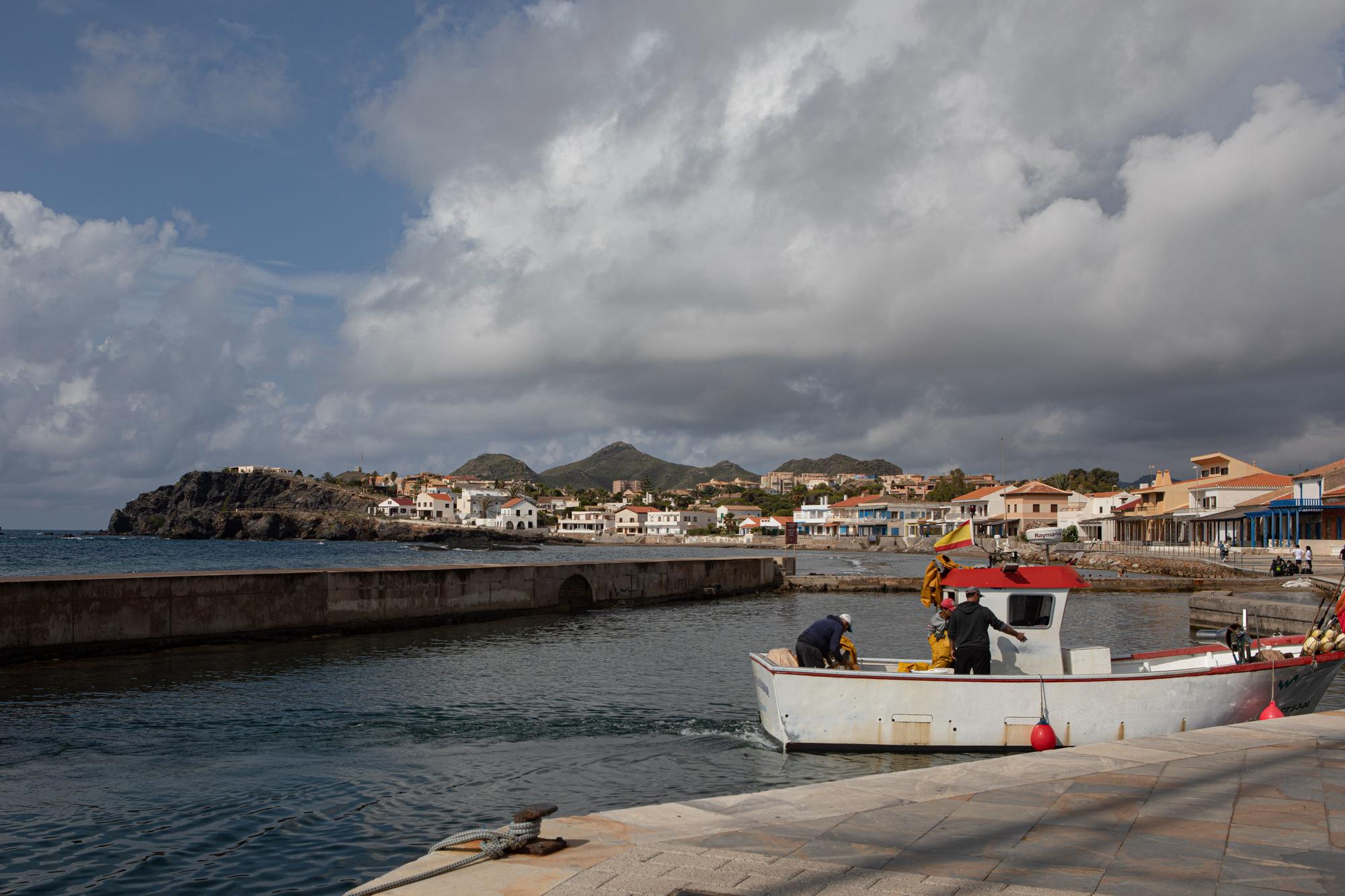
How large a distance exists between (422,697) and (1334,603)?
15126mm

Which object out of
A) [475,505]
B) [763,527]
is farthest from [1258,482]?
[475,505]

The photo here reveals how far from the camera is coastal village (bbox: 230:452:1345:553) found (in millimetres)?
63531

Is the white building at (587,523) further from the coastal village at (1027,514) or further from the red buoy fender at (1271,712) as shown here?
the red buoy fender at (1271,712)

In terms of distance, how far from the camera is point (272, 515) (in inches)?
6540

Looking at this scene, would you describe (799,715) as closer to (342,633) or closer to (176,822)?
(176,822)

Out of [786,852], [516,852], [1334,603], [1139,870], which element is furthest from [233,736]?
[1334,603]

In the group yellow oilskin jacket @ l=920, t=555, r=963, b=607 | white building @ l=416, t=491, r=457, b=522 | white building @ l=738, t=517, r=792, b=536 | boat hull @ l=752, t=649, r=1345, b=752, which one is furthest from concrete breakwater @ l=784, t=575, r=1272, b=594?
white building @ l=416, t=491, r=457, b=522

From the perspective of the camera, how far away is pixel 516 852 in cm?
582

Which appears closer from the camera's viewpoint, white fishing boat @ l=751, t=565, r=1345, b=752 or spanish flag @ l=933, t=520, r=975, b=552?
white fishing boat @ l=751, t=565, r=1345, b=752

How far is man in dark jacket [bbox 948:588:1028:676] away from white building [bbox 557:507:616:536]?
168 m

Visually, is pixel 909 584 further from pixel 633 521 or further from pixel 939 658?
pixel 633 521

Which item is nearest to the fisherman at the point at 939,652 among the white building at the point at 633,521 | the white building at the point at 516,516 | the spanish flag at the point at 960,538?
the spanish flag at the point at 960,538

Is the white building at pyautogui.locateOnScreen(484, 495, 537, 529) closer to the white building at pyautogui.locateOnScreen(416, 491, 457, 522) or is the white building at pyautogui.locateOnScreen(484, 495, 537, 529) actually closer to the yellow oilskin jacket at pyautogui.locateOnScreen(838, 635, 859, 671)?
the white building at pyautogui.locateOnScreen(416, 491, 457, 522)

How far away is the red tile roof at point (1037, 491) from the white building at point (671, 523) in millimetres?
65438
